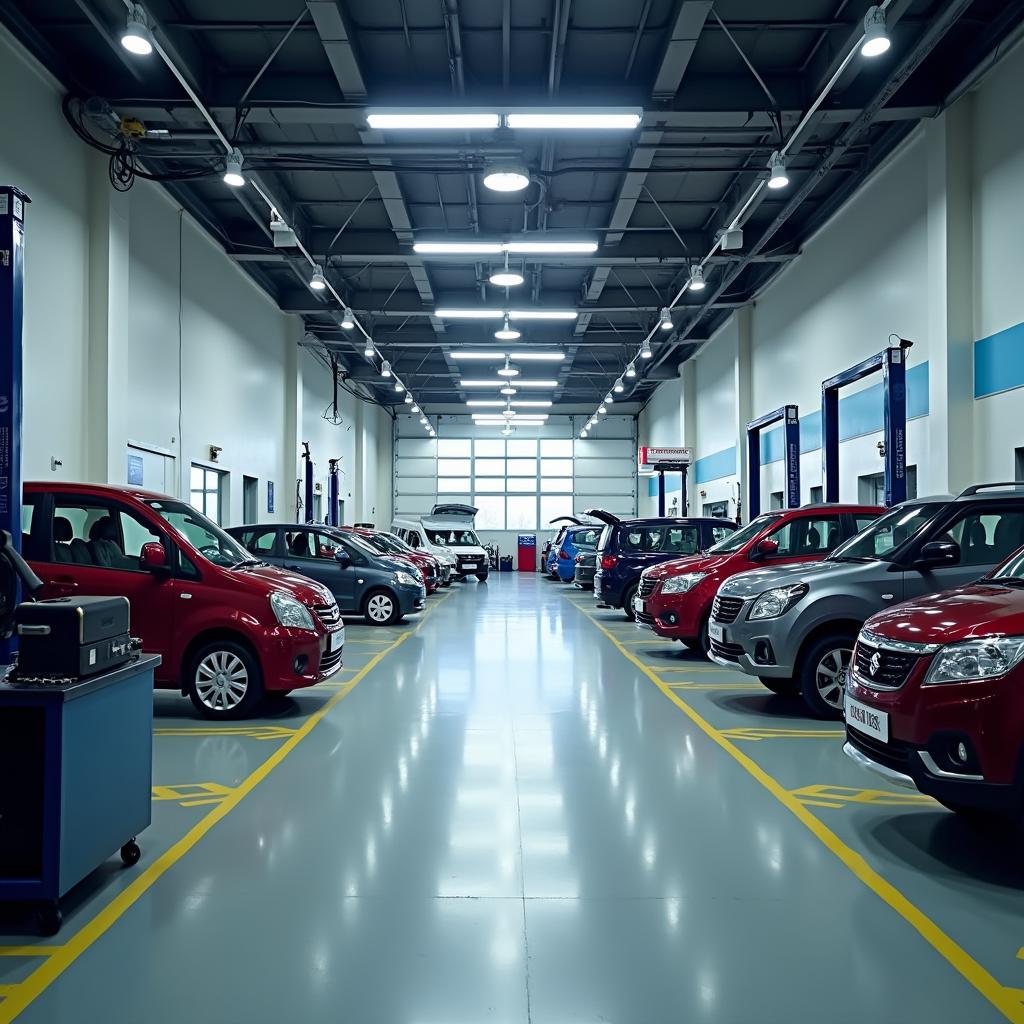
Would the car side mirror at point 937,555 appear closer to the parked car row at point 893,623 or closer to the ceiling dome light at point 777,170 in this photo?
the parked car row at point 893,623

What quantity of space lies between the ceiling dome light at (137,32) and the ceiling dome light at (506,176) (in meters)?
3.97

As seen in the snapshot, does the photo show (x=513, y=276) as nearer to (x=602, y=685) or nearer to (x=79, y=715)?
(x=602, y=685)

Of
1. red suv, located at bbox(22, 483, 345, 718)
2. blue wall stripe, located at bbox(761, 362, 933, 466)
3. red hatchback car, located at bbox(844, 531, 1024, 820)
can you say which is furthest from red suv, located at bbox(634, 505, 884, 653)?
red hatchback car, located at bbox(844, 531, 1024, 820)

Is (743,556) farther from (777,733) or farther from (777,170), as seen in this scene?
(777,170)

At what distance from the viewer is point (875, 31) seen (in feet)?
Result: 26.1

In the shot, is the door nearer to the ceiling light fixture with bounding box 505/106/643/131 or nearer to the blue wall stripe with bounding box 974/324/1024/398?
the ceiling light fixture with bounding box 505/106/643/131

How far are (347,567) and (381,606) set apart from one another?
0.91 meters

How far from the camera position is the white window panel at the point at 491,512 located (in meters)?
38.5

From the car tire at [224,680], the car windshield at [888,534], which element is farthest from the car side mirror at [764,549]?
the car tire at [224,680]

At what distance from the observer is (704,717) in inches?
284

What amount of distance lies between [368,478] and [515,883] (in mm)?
31411

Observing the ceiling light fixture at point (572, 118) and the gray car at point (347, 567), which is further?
the gray car at point (347, 567)

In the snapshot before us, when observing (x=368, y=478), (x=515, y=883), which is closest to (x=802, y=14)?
(x=515, y=883)

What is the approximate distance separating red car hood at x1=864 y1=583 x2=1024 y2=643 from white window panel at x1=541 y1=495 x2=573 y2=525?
33.7 meters
